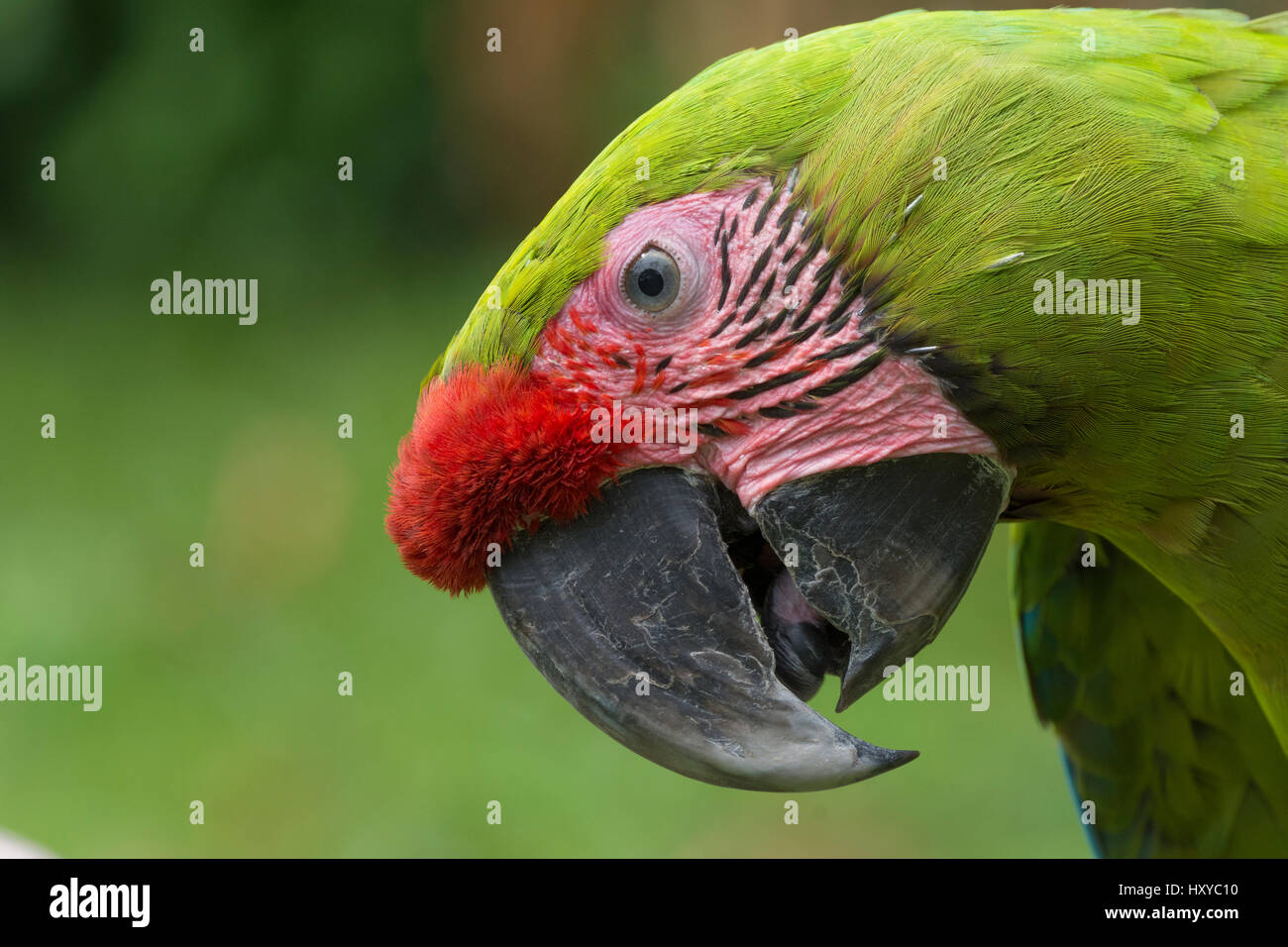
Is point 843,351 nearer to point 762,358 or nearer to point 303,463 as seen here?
point 762,358

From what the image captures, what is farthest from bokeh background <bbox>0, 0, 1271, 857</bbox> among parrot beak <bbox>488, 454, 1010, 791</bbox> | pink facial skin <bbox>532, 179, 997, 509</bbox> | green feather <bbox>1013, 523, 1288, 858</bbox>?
pink facial skin <bbox>532, 179, 997, 509</bbox>

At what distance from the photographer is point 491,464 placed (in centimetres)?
150

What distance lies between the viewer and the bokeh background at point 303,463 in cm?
414

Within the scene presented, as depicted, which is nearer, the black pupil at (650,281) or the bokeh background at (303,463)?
the black pupil at (650,281)

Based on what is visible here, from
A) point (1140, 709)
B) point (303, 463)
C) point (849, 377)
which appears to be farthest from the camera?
point (303, 463)

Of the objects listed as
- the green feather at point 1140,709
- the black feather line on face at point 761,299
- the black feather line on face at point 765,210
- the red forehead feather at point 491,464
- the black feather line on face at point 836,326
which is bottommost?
the green feather at point 1140,709

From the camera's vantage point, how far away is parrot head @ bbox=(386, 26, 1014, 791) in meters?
1.49

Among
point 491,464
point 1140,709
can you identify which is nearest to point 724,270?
point 491,464

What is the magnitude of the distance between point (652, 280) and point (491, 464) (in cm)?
31

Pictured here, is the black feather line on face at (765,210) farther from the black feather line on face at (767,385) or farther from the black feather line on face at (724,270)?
the black feather line on face at (767,385)

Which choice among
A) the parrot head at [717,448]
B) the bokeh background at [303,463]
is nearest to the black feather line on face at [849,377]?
the parrot head at [717,448]

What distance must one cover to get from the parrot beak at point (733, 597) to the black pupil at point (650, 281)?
0.23m
